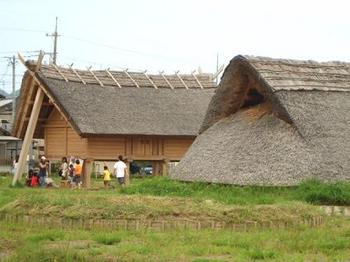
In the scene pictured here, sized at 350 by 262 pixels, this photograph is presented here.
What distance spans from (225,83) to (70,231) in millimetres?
8017

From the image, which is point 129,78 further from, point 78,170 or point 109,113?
point 78,170

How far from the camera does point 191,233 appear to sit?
12.0 meters

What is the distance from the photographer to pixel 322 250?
10.6 meters

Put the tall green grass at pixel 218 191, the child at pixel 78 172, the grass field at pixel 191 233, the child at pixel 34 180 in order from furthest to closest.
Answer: the child at pixel 34 180 < the child at pixel 78 172 < the tall green grass at pixel 218 191 < the grass field at pixel 191 233

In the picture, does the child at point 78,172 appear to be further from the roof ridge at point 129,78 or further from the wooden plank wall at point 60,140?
the roof ridge at point 129,78

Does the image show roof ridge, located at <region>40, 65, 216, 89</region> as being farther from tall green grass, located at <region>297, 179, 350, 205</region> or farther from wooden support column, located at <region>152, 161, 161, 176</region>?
tall green grass, located at <region>297, 179, 350, 205</region>

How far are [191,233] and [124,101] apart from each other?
67.8 ft

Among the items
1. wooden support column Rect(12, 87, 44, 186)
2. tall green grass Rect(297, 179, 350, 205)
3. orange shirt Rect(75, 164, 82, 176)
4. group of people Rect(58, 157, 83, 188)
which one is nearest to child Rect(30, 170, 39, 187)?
wooden support column Rect(12, 87, 44, 186)

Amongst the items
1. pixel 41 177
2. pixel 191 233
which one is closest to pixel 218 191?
pixel 191 233

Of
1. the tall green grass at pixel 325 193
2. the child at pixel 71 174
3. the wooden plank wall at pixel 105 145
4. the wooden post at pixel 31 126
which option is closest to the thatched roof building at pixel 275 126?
the tall green grass at pixel 325 193

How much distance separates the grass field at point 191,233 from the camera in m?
10.0

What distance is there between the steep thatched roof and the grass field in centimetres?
1477

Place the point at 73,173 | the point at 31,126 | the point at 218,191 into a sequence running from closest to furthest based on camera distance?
the point at 218,191
the point at 73,173
the point at 31,126

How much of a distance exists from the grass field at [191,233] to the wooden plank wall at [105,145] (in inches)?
613
